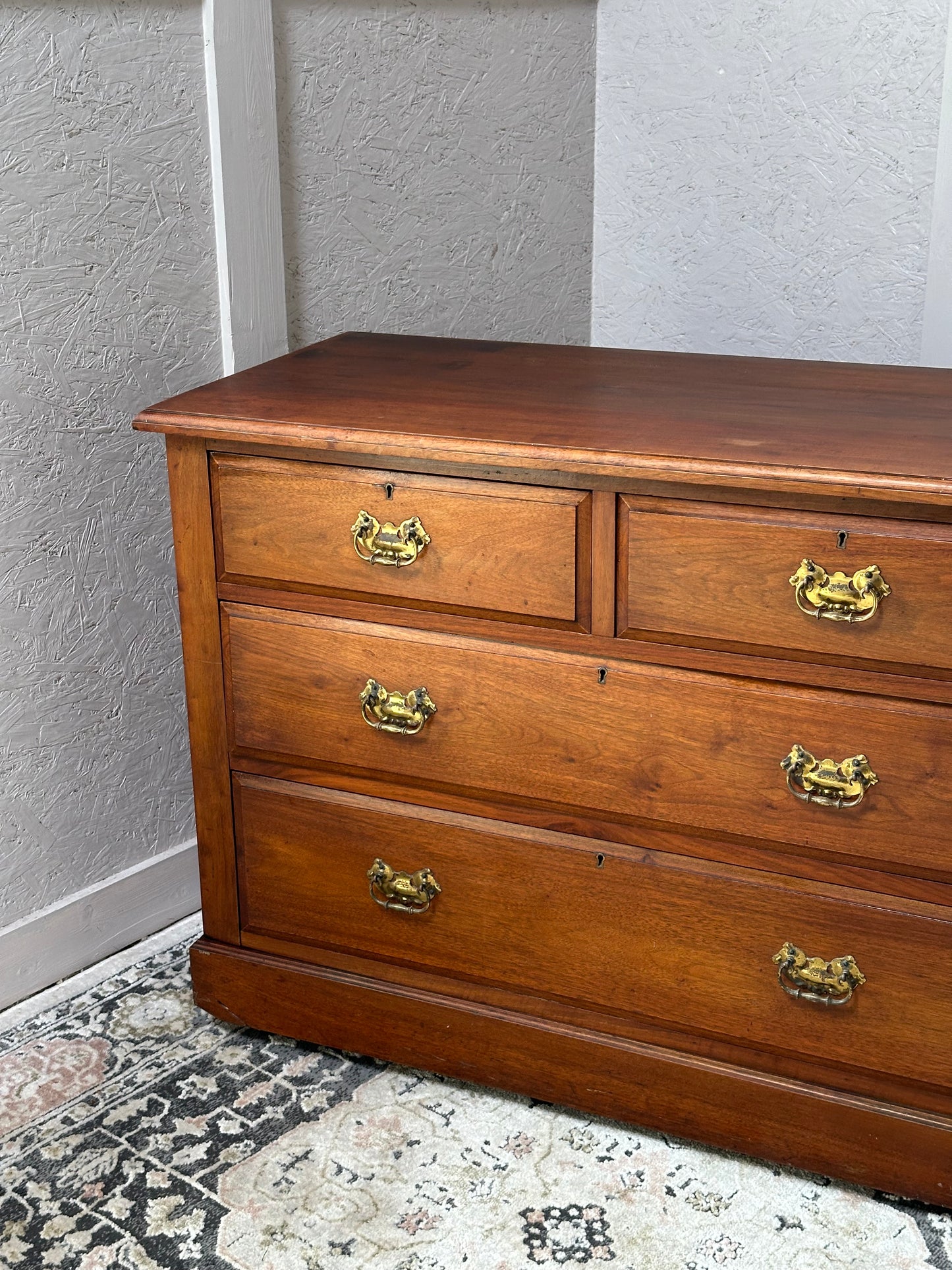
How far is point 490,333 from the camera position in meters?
2.57

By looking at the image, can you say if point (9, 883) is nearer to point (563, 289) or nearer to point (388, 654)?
point (388, 654)

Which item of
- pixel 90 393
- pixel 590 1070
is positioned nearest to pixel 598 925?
pixel 590 1070

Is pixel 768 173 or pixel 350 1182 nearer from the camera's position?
pixel 350 1182

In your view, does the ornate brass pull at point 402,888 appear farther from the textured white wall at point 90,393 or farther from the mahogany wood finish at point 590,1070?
the textured white wall at point 90,393

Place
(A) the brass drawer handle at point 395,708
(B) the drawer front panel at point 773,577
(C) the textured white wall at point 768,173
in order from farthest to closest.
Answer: (C) the textured white wall at point 768,173 → (A) the brass drawer handle at point 395,708 → (B) the drawer front panel at point 773,577

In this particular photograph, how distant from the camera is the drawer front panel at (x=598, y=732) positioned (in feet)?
4.84

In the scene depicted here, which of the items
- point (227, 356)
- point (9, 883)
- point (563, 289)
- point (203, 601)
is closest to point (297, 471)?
point (203, 601)

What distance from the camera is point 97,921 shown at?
2105 millimetres

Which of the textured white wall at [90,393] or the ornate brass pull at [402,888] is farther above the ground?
the textured white wall at [90,393]

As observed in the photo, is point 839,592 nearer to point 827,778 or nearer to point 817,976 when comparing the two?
point 827,778

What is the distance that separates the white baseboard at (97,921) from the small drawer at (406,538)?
2.04 feet

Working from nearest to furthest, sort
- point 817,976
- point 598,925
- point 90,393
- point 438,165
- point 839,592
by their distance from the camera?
1. point 839,592
2. point 817,976
3. point 598,925
4. point 90,393
5. point 438,165

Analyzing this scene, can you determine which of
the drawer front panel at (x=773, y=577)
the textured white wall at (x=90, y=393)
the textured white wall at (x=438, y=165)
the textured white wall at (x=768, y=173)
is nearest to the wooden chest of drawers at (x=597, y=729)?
the drawer front panel at (x=773, y=577)

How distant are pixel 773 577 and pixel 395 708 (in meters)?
0.50
